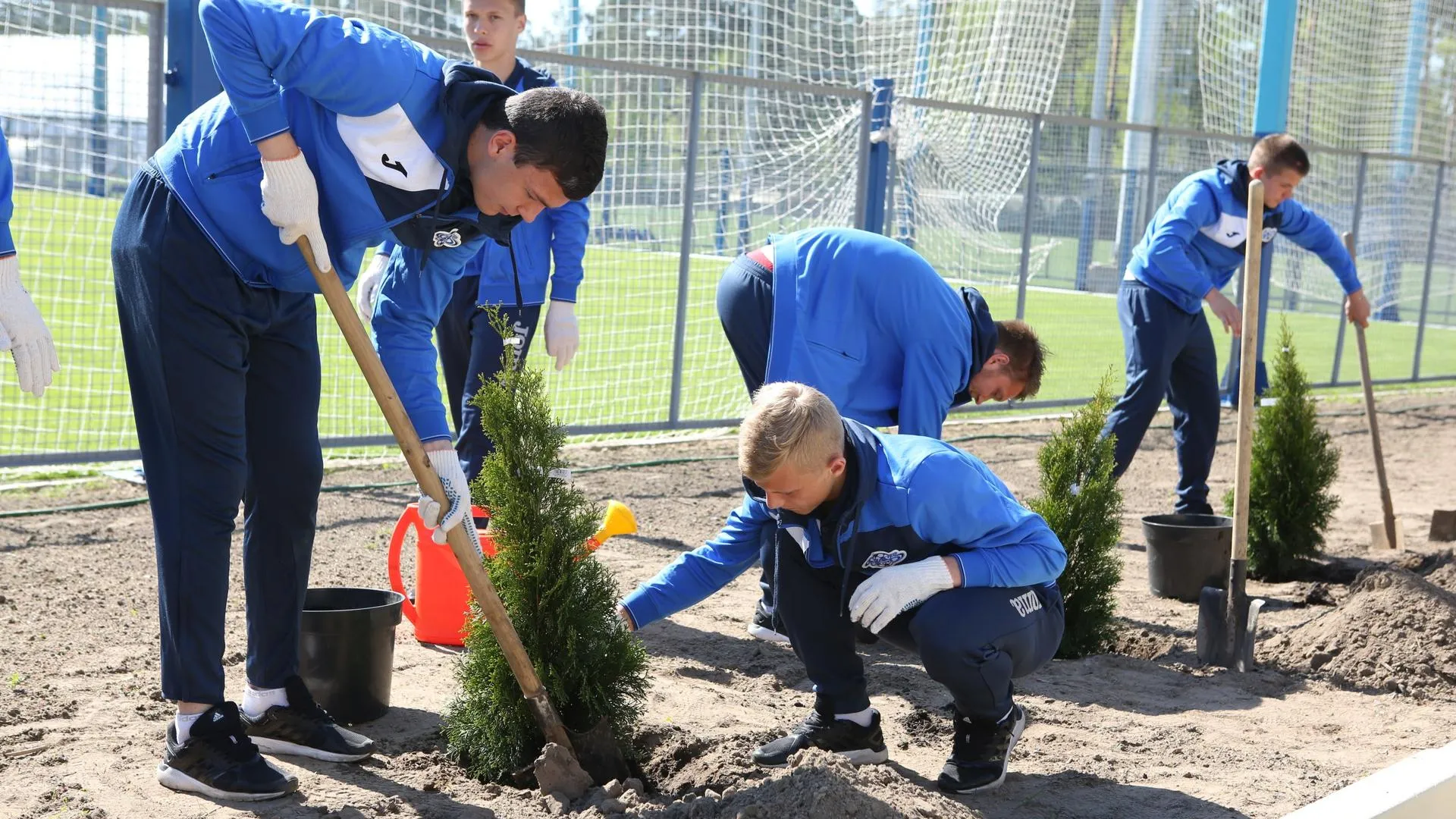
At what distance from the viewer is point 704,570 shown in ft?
12.7

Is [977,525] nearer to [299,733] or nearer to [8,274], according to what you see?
[299,733]

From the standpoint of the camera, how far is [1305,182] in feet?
47.1

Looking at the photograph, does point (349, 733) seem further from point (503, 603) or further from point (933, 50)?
point (933, 50)

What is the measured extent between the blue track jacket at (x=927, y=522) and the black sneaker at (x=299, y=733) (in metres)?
1.24

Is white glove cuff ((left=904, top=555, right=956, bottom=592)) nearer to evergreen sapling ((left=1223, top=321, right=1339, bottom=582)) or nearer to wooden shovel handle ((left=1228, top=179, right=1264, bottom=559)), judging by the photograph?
wooden shovel handle ((left=1228, top=179, right=1264, bottom=559))

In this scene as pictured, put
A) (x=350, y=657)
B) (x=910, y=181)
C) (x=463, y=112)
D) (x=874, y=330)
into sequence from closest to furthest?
(x=463, y=112)
(x=350, y=657)
(x=874, y=330)
(x=910, y=181)

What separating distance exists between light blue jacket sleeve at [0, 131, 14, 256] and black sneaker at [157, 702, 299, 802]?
123cm

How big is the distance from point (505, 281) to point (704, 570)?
1.59 meters

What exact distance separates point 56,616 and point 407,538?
1.54 meters

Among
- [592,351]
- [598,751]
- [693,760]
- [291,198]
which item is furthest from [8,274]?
[592,351]

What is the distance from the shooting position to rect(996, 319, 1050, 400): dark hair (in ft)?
13.1

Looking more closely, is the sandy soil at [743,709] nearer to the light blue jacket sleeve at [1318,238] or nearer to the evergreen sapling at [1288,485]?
the evergreen sapling at [1288,485]

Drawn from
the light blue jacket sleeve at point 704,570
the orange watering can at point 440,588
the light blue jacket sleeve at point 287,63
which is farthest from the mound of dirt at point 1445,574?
the light blue jacket sleeve at point 287,63

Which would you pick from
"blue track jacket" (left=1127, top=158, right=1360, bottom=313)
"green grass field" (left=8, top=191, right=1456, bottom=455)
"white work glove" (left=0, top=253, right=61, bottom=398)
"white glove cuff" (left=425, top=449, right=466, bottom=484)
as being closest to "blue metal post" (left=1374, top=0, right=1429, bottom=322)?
"green grass field" (left=8, top=191, right=1456, bottom=455)
